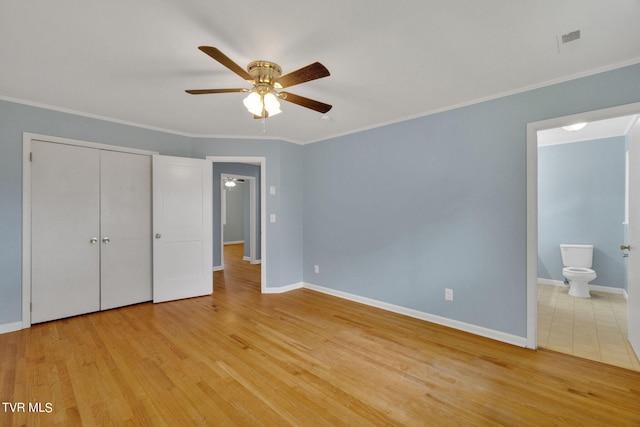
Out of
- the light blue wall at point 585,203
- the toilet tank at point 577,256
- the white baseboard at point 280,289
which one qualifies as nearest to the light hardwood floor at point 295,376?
the white baseboard at point 280,289

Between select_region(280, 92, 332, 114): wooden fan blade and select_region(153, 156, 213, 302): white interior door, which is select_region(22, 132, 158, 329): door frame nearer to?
select_region(153, 156, 213, 302): white interior door

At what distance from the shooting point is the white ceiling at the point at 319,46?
5.54ft

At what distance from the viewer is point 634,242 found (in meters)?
2.62

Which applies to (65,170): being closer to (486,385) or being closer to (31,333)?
(31,333)

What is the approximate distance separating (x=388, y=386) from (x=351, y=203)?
8.18 ft

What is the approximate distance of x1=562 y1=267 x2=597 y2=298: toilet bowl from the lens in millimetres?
4156

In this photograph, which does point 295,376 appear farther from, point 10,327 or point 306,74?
point 10,327

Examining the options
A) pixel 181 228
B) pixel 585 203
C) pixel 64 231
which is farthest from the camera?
pixel 585 203

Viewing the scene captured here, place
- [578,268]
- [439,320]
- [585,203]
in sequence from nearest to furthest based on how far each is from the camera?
[439,320]
[578,268]
[585,203]

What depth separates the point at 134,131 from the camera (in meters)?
3.90

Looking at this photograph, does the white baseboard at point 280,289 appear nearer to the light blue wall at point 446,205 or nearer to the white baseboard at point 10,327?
the light blue wall at point 446,205

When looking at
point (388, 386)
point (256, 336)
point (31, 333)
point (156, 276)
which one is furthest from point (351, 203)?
point (31, 333)

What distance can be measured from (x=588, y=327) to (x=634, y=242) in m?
1.13

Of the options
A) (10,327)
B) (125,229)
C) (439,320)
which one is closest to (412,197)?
(439,320)
